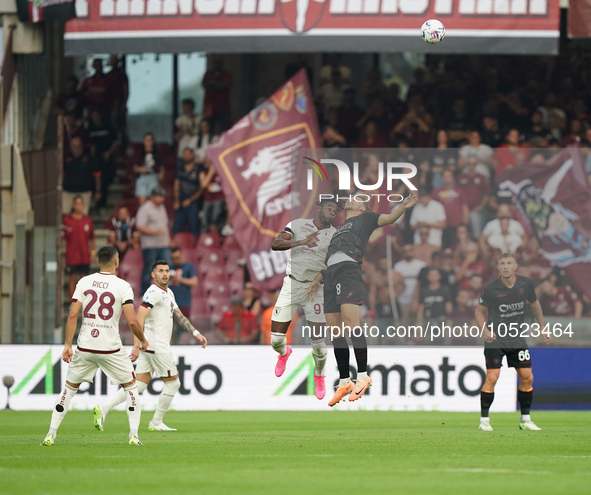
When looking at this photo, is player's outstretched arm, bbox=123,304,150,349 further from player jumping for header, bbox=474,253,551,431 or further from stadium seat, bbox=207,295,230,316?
stadium seat, bbox=207,295,230,316

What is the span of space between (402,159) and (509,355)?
6330mm

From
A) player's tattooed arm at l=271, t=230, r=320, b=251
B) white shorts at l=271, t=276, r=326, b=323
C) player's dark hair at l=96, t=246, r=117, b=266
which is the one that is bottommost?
white shorts at l=271, t=276, r=326, b=323

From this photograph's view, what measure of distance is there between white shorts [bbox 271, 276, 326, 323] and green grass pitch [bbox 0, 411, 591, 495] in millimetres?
1398

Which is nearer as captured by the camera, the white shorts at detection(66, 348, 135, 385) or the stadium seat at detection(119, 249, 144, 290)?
the white shorts at detection(66, 348, 135, 385)

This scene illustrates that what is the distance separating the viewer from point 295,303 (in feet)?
40.0

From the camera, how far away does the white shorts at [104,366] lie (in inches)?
383

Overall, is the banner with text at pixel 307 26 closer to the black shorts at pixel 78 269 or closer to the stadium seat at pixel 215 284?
the black shorts at pixel 78 269

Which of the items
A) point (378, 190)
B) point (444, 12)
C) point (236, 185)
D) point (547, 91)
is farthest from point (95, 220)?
point (547, 91)

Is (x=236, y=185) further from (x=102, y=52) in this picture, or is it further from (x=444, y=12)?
(x=444, y=12)

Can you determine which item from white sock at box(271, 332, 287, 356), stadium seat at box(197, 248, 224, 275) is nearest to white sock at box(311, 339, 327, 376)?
white sock at box(271, 332, 287, 356)

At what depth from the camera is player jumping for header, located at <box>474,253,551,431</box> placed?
12672 mm

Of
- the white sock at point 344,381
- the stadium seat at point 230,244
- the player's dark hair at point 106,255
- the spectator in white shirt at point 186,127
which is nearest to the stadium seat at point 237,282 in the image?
the stadium seat at point 230,244

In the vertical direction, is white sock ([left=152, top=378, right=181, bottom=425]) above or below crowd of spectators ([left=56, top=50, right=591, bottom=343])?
below

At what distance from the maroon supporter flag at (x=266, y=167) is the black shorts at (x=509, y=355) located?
606cm
